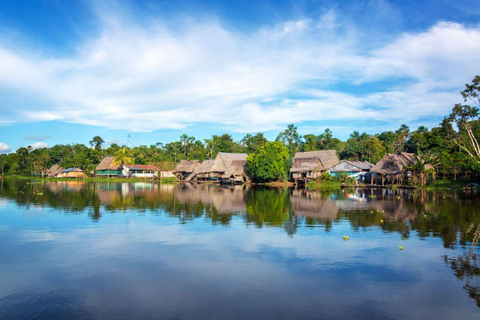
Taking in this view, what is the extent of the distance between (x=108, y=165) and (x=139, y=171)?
6.03 meters

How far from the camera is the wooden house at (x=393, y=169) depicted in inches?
1496

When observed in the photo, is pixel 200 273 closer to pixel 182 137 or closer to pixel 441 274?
pixel 441 274

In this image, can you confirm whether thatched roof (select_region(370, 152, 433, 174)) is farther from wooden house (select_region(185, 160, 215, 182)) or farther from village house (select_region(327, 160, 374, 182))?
wooden house (select_region(185, 160, 215, 182))

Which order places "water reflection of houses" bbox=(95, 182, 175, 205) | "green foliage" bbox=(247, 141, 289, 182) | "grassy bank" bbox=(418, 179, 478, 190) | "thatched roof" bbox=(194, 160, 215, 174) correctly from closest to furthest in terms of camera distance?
"water reflection of houses" bbox=(95, 182, 175, 205) → "grassy bank" bbox=(418, 179, 478, 190) → "green foliage" bbox=(247, 141, 289, 182) → "thatched roof" bbox=(194, 160, 215, 174)

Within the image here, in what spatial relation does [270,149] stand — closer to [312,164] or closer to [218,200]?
[312,164]

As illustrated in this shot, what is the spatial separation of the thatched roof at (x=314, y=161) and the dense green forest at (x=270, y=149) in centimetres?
147

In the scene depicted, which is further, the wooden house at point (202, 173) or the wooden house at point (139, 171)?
the wooden house at point (139, 171)

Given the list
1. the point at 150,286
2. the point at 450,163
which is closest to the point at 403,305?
the point at 150,286

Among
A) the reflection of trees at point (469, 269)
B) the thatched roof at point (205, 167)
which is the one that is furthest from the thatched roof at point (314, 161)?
the reflection of trees at point (469, 269)

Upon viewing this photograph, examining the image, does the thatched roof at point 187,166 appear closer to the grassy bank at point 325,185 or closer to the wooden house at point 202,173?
the wooden house at point 202,173

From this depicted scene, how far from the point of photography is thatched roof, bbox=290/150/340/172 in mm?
44188

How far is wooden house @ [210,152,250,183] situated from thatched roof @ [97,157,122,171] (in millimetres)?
23220

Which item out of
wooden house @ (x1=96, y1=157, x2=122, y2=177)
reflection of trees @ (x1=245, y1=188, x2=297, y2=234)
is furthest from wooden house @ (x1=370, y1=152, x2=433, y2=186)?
wooden house @ (x1=96, y1=157, x2=122, y2=177)

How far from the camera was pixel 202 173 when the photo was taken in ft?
178
